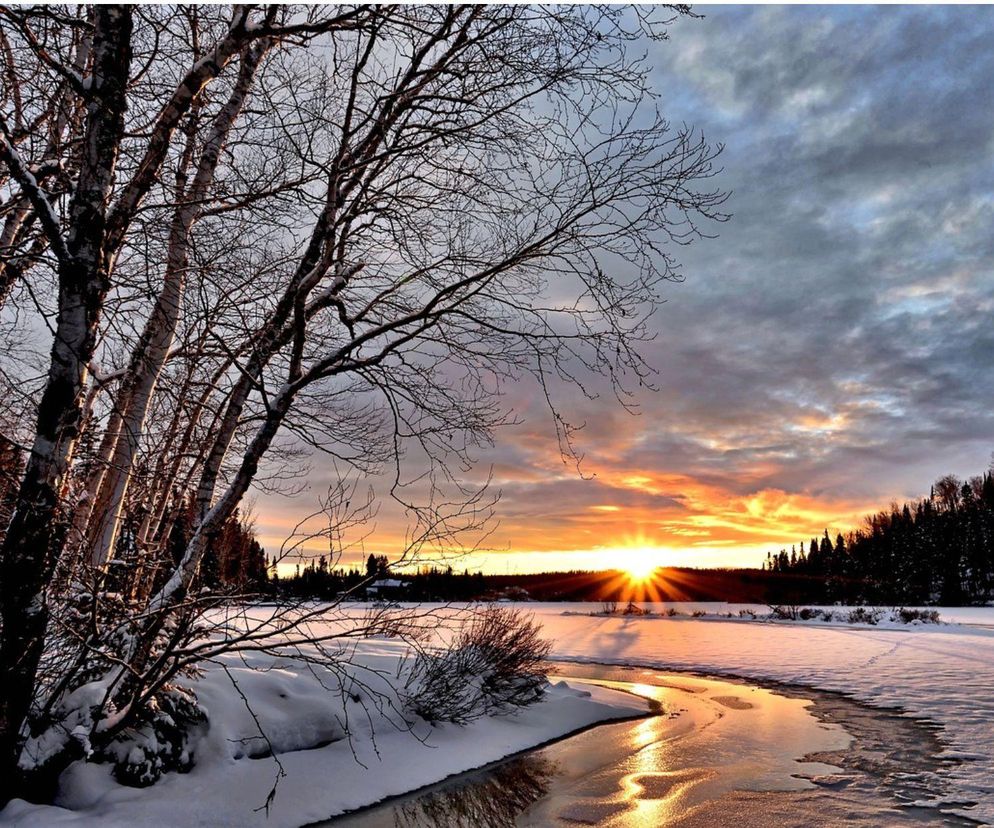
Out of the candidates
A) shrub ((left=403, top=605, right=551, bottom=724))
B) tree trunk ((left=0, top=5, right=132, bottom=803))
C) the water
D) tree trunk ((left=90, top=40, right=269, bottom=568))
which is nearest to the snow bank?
shrub ((left=403, top=605, right=551, bottom=724))

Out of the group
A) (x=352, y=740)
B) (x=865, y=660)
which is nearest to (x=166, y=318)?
(x=352, y=740)

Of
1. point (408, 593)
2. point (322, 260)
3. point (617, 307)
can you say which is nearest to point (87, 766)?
point (408, 593)

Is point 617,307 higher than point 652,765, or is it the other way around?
point 617,307

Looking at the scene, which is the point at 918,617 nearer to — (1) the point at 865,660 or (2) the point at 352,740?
(1) the point at 865,660

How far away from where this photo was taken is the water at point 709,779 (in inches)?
283

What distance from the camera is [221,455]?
21.6ft

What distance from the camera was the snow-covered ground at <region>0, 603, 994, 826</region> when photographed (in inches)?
253

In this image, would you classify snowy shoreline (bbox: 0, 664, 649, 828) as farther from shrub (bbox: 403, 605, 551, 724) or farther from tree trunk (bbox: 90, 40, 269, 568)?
tree trunk (bbox: 90, 40, 269, 568)

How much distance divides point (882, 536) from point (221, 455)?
9154cm

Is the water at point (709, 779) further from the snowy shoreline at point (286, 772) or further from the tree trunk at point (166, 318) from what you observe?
the tree trunk at point (166, 318)

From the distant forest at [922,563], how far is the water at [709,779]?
2306 inches

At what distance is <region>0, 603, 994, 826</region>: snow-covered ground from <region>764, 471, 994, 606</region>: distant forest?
53.4 m

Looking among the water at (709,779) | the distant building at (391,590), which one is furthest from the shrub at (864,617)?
the distant building at (391,590)

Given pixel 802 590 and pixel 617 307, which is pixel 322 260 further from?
pixel 802 590
